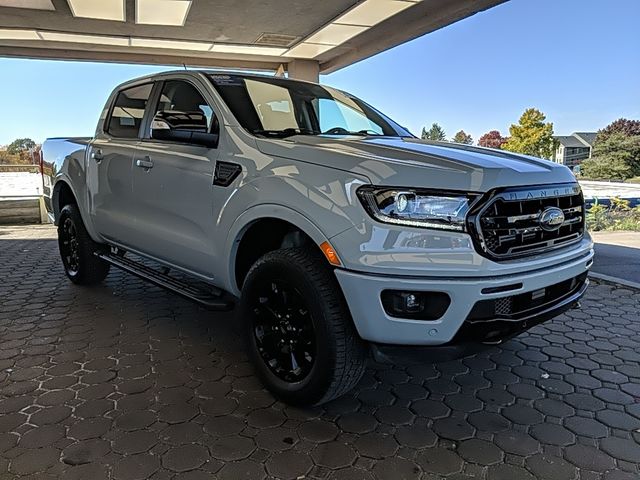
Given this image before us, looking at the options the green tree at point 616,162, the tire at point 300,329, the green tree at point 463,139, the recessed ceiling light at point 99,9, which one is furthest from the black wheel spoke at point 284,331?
the green tree at point 616,162

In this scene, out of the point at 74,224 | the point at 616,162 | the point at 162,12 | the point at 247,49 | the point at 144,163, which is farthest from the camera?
the point at 616,162

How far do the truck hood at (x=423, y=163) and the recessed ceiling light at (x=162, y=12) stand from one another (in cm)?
601

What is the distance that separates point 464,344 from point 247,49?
972cm

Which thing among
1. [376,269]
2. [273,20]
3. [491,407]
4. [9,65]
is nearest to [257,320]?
[376,269]

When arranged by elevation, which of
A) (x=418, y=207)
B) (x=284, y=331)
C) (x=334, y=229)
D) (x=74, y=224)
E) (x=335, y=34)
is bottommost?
(x=284, y=331)

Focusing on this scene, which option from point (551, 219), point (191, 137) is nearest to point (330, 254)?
point (551, 219)

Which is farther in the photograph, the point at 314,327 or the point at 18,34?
the point at 18,34

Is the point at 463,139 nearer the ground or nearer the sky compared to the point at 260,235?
nearer the sky

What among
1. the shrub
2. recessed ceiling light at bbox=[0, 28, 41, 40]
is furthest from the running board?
the shrub

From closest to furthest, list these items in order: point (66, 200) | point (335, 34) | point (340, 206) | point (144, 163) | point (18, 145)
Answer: point (340, 206) → point (144, 163) → point (66, 200) → point (335, 34) → point (18, 145)

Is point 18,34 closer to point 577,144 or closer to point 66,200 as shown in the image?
point 66,200

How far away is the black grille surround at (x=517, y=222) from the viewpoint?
2174 mm

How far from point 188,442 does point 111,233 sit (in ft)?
7.85

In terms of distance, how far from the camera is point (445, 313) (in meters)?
2.16
